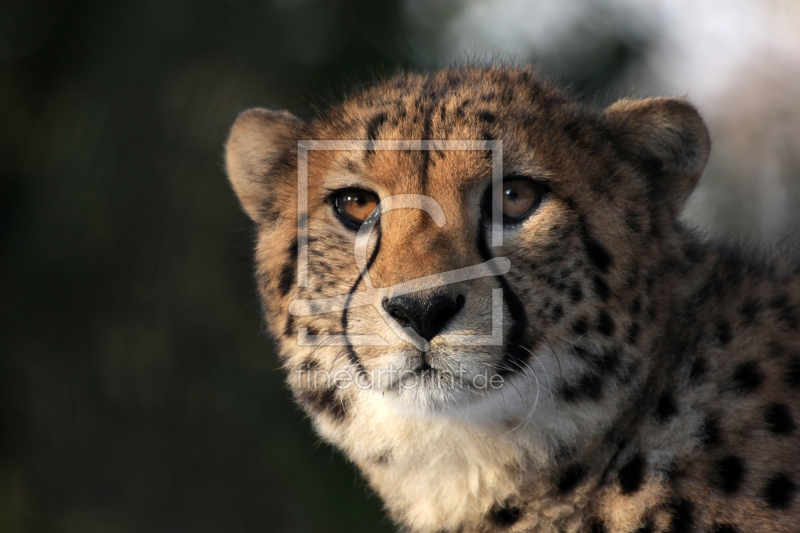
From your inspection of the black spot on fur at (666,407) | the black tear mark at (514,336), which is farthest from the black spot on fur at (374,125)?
the black spot on fur at (666,407)

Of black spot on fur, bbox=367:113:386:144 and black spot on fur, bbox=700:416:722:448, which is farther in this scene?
black spot on fur, bbox=367:113:386:144

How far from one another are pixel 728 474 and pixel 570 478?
0.84 ft

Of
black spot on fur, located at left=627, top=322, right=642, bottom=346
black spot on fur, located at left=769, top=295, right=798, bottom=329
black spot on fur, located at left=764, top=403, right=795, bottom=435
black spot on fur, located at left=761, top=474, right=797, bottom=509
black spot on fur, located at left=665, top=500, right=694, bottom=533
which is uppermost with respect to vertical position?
black spot on fur, located at left=769, top=295, right=798, bottom=329

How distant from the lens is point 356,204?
1.34 metres

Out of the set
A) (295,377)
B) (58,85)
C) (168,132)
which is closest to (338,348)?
(295,377)

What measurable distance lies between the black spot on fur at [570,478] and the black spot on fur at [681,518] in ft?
0.53

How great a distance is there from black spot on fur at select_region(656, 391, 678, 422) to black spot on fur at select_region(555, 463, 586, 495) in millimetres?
166

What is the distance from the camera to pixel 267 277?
1.47 meters

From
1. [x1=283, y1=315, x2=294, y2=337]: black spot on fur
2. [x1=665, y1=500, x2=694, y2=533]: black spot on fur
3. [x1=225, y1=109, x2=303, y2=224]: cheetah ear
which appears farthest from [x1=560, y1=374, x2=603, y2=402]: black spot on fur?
[x1=225, y1=109, x2=303, y2=224]: cheetah ear

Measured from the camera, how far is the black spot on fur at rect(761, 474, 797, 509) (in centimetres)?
103

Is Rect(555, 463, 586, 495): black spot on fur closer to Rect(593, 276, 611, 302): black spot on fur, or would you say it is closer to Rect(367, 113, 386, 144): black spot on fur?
Rect(593, 276, 611, 302): black spot on fur

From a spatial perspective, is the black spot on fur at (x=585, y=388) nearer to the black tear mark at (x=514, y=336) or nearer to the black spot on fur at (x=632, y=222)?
the black tear mark at (x=514, y=336)

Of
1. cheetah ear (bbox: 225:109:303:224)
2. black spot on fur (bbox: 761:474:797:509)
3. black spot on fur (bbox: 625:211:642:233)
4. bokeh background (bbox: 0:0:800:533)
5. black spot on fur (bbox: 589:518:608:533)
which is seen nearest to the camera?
black spot on fur (bbox: 761:474:797:509)

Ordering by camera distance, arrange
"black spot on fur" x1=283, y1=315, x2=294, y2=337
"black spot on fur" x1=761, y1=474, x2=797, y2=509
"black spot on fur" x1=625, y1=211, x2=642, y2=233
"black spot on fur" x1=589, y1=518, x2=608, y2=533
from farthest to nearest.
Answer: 1. "black spot on fur" x1=283, y1=315, x2=294, y2=337
2. "black spot on fur" x1=625, y1=211, x2=642, y2=233
3. "black spot on fur" x1=589, y1=518, x2=608, y2=533
4. "black spot on fur" x1=761, y1=474, x2=797, y2=509
